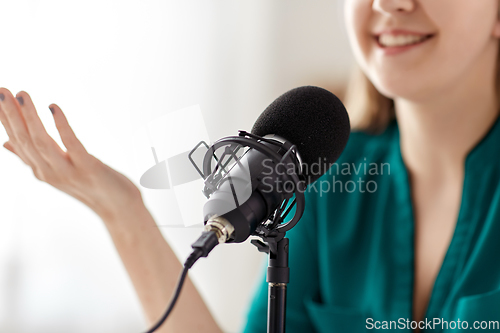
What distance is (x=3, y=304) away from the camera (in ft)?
4.13

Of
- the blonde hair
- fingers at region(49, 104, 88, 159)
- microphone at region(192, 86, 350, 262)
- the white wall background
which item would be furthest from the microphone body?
the white wall background

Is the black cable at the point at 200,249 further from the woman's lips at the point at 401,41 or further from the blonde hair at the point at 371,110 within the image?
the blonde hair at the point at 371,110

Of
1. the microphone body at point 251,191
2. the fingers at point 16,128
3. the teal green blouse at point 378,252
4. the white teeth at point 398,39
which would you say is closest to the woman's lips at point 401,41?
the white teeth at point 398,39

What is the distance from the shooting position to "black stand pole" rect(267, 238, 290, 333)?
358mm

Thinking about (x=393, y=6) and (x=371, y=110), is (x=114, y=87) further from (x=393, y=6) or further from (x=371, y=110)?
(x=393, y=6)

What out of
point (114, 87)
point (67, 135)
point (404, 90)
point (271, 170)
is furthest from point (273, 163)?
point (114, 87)

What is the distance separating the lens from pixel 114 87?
49.4 inches

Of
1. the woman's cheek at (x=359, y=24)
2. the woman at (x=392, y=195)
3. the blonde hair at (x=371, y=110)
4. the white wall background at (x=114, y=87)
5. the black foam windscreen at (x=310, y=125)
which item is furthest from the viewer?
the white wall background at (x=114, y=87)

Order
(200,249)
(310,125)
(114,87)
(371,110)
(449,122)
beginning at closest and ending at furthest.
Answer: (200,249) → (310,125) → (449,122) → (371,110) → (114,87)

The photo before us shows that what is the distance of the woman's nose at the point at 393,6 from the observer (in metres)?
0.59

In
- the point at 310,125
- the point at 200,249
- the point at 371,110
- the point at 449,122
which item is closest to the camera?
the point at 200,249

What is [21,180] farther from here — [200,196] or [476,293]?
[476,293]

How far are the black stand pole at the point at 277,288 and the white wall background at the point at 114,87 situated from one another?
683 millimetres

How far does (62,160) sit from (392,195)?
547 millimetres
